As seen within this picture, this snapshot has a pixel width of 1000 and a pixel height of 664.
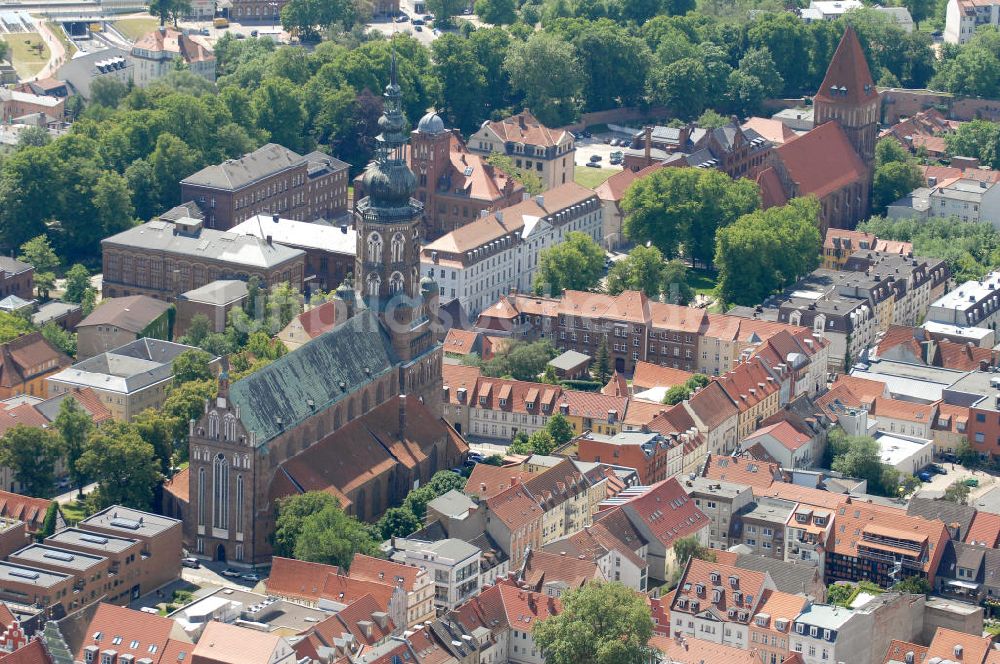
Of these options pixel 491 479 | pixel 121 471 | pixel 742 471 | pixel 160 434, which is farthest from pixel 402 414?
pixel 742 471

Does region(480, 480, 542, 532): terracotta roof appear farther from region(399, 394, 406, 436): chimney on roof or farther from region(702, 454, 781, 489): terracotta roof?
region(702, 454, 781, 489): terracotta roof

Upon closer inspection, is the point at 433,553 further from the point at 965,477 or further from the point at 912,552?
the point at 965,477

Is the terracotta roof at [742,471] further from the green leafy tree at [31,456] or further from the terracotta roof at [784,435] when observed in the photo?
the green leafy tree at [31,456]

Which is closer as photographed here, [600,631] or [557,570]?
[600,631]

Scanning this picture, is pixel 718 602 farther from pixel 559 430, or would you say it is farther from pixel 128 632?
pixel 128 632

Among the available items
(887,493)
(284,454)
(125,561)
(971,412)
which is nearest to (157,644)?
(125,561)

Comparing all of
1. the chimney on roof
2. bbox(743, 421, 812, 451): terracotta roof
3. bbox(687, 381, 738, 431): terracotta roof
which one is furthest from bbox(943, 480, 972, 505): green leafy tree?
the chimney on roof
